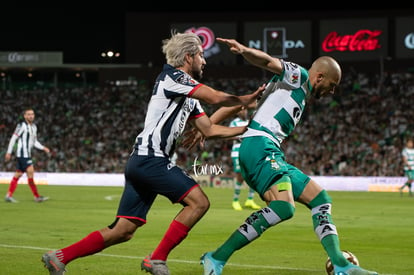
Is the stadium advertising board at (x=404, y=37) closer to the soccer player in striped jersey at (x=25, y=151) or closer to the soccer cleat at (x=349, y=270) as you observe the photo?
the soccer player in striped jersey at (x=25, y=151)

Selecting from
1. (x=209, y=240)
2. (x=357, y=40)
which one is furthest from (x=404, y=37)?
(x=209, y=240)

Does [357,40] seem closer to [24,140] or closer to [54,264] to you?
[24,140]

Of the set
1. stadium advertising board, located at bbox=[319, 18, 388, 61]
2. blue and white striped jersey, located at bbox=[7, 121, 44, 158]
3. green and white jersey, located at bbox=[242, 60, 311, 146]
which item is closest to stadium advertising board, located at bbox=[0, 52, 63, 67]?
stadium advertising board, located at bbox=[319, 18, 388, 61]

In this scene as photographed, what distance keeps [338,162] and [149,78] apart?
2019 cm

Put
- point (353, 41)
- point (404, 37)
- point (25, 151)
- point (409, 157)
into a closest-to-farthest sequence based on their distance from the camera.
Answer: point (25, 151) < point (409, 157) < point (404, 37) < point (353, 41)

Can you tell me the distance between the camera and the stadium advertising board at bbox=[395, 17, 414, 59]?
5053 centimetres

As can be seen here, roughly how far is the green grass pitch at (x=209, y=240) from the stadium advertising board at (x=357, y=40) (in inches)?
1218

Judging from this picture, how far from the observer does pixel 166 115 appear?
25.0 ft

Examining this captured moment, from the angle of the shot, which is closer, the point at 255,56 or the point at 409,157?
the point at 255,56

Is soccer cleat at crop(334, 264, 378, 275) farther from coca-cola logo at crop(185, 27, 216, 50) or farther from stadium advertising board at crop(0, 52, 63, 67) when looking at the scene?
stadium advertising board at crop(0, 52, 63, 67)

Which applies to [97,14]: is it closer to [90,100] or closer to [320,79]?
[90,100]

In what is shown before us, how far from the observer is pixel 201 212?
7.66 meters

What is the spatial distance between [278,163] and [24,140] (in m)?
16.1

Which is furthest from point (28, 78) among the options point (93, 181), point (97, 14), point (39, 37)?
point (93, 181)
